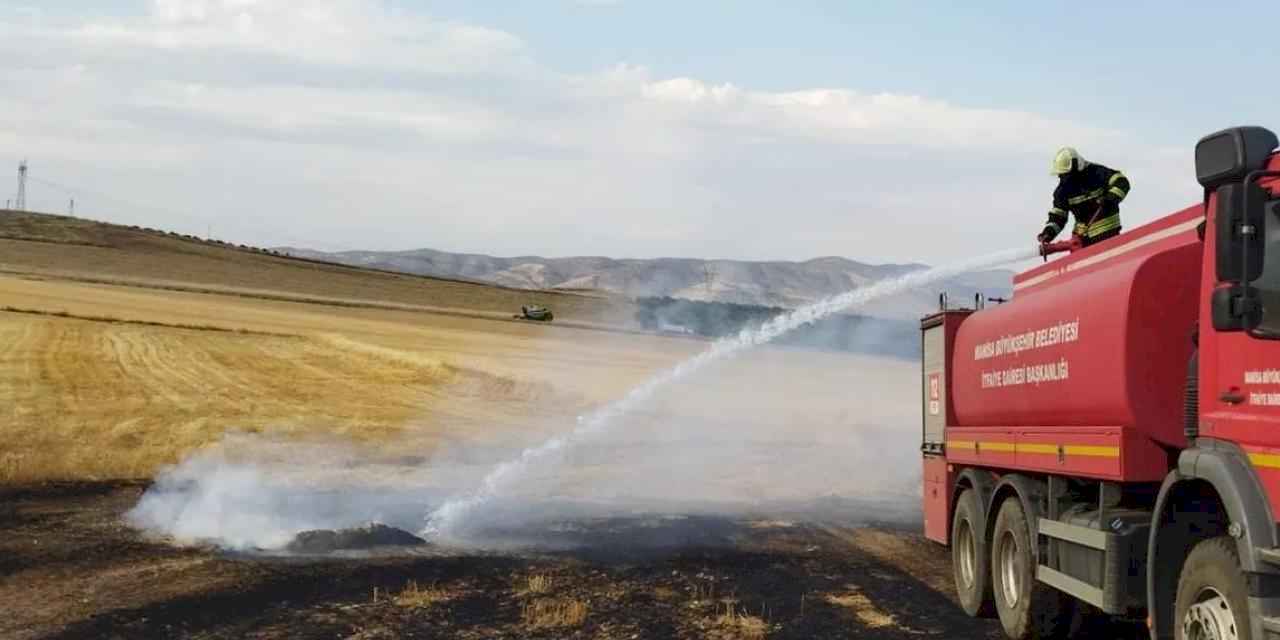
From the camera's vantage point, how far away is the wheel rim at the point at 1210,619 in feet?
22.1

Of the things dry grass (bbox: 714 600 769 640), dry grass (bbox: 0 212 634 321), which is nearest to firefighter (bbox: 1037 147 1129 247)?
dry grass (bbox: 714 600 769 640)

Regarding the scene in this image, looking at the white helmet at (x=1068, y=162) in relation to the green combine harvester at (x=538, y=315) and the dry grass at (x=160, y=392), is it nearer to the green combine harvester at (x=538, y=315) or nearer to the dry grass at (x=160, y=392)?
the dry grass at (x=160, y=392)

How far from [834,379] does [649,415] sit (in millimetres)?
16591

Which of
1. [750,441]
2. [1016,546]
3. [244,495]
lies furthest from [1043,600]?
[750,441]

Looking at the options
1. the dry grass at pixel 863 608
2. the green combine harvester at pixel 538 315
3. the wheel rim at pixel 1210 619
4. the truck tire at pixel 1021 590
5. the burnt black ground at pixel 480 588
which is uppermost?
the green combine harvester at pixel 538 315

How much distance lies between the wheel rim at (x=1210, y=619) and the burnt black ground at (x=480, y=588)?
3.74 metres

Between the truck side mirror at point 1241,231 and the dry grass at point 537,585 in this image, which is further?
the dry grass at point 537,585

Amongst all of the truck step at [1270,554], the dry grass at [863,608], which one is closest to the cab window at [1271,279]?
Result: the truck step at [1270,554]

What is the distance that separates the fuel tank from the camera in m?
7.96

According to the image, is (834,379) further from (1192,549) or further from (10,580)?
(1192,549)

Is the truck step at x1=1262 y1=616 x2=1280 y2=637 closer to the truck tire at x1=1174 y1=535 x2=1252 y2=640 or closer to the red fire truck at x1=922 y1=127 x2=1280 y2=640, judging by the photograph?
the red fire truck at x1=922 y1=127 x2=1280 y2=640

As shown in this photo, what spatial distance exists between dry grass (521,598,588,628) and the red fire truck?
11.9ft

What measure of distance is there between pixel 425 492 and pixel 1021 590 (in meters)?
13.9

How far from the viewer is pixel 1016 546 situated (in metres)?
10.4
